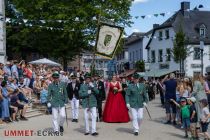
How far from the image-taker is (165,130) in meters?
15.3

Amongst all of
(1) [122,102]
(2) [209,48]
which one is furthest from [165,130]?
(2) [209,48]

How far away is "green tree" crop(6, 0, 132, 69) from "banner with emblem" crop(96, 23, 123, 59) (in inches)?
773

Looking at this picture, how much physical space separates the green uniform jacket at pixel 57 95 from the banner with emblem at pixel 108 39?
14.7 ft

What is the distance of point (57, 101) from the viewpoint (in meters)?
14.2

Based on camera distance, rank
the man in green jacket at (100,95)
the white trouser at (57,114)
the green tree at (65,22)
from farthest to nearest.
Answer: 1. the green tree at (65,22)
2. the man in green jacket at (100,95)
3. the white trouser at (57,114)

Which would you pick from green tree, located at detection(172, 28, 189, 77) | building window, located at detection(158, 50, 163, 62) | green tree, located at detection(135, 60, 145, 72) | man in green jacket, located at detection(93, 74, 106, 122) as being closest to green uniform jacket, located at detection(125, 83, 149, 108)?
man in green jacket, located at detection(93, 74, 106, 122)

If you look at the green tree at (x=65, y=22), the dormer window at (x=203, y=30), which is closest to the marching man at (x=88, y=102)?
the green tree at (x=65, y=22)

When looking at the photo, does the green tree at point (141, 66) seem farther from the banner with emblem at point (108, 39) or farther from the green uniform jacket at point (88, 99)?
the green uniform jacket at point (88, 99)

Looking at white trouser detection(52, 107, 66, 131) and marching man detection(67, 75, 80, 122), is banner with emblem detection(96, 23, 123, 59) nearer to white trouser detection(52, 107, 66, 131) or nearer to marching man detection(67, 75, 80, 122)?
marching man detection(67, 75, 80, 122)

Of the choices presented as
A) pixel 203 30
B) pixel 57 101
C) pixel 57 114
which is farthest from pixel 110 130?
pixel 203 30

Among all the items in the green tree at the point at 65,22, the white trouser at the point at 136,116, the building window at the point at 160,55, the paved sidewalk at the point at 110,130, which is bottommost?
the paved sidewalk at the point at 110,130

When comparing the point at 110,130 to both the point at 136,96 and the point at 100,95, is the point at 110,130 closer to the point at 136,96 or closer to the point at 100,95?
the point at 136,96

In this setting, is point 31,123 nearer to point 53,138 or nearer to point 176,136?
point 53,138

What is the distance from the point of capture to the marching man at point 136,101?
1437 cm
